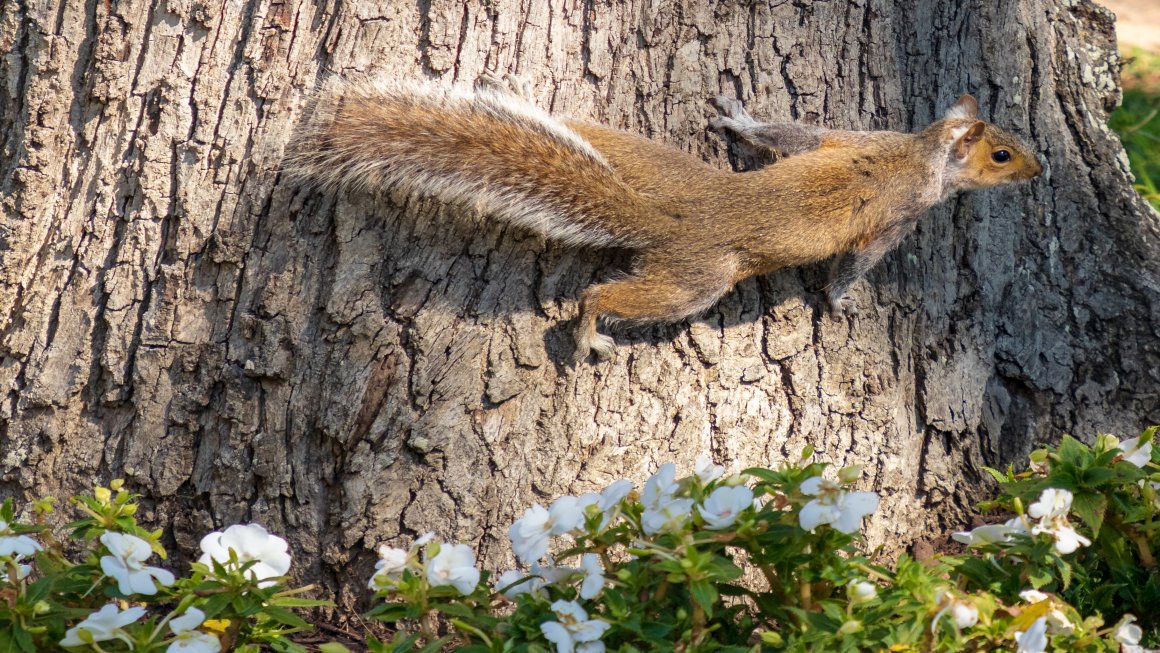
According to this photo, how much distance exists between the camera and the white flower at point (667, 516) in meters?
1.61

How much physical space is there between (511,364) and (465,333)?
13 centimetres

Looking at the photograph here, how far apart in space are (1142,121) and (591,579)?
17.0 feet

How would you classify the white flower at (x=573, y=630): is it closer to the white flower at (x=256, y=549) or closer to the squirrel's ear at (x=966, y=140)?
the white flower at (x=256, y=549)

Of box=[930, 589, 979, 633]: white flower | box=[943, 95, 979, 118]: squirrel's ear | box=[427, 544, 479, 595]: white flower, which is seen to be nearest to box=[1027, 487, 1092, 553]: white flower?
box=[930, 589, 979, 633]: white flower

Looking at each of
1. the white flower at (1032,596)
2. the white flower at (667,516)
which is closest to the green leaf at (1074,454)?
the white flower at (1032,596)

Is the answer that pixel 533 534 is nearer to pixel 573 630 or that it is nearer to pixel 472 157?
pixel 573 630

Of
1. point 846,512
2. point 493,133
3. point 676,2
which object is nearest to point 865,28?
point 676,2

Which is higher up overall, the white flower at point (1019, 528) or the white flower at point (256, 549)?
the white flower at point (1019, 528)

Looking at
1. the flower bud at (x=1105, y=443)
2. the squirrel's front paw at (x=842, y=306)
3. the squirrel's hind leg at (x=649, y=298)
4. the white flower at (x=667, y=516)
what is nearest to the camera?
the white flower at (x=667, y=516)

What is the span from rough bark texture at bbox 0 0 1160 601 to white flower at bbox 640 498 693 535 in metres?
0.77

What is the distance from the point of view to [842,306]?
8.65 feet

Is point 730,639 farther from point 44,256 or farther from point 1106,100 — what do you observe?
point 1106,100

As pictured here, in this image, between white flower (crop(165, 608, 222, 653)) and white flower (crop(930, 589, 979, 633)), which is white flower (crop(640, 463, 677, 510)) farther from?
white flower (crop(165, 608, 222, 653))

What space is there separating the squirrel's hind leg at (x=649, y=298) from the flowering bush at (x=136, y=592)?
0.93 m
